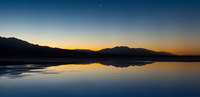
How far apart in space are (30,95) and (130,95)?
273 inches

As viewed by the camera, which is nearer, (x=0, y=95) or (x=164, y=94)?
(x=0, y=95)

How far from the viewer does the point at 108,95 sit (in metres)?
13.3

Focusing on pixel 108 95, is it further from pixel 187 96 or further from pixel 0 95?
pixel 0 95

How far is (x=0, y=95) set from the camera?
12.7m

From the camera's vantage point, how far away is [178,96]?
13062 mm

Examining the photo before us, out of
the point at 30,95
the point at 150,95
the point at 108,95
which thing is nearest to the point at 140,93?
the point at 150,95

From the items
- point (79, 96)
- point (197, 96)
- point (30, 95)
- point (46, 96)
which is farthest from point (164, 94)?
point (30, 95)

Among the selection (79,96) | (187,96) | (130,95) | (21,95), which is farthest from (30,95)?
(187,96)

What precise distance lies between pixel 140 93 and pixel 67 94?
A: 210 inches

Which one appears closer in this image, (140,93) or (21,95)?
(21,95)

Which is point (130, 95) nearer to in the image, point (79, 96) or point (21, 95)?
point (79, 96)

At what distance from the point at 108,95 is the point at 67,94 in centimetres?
293

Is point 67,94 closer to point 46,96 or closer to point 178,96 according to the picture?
point 46,96

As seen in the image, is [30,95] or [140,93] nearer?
[30,95]
